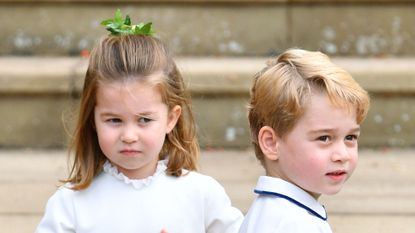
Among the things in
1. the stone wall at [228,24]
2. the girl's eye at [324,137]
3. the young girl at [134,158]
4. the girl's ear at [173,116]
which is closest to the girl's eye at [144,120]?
the young girl at [134,158]

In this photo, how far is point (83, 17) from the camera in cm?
586

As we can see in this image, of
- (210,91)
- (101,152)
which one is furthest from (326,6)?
(101,152)

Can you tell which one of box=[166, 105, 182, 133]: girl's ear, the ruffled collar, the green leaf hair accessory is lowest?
the ruffled collar

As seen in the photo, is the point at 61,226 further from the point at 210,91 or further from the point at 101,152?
the point at 210,91

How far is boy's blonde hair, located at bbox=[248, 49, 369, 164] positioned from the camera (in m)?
2.91

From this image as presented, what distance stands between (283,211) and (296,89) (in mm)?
363

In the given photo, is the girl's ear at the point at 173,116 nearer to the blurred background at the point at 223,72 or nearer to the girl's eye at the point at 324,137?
the girl's eye at the point at 324,137

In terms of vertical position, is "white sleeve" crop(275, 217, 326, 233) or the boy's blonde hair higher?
the boy's blonde hair

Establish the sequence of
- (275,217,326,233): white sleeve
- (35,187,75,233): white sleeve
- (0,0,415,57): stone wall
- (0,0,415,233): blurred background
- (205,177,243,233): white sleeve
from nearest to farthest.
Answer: (275,217,326,233): white sleeve < (35,187,75,233): white sleeve < (205,177,243,233): white sleeve < (0,0,415,233): blurred background < (0,0,415,57): stone wall

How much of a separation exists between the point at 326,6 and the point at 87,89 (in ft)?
9.30

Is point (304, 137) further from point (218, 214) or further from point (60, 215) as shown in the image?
point (60, 215)

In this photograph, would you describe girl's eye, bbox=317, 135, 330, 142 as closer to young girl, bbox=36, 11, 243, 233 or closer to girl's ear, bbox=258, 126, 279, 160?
girl's ear, bbox=258, 126, 279, 160

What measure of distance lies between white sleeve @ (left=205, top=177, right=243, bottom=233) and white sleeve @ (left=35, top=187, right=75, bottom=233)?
0.48m

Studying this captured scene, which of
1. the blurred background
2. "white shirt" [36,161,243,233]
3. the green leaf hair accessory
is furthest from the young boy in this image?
the blurred background
